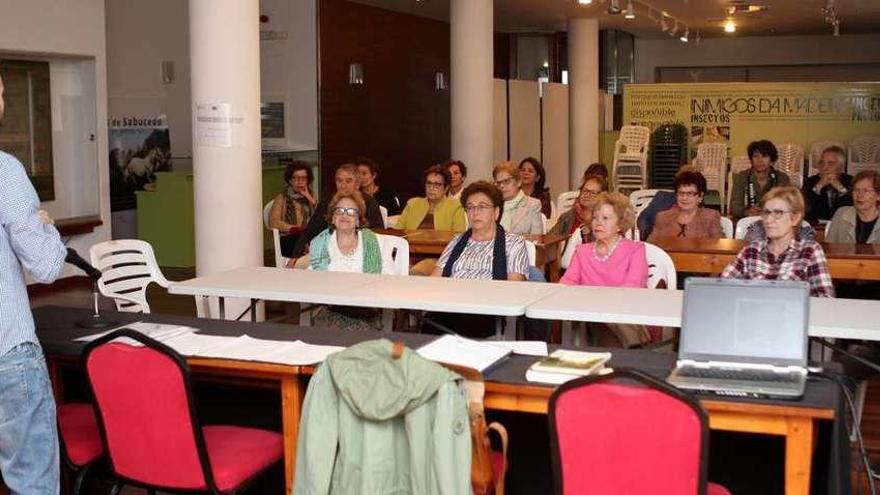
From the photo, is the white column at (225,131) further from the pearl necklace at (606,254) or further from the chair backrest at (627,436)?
the chair backrest at (627,436)

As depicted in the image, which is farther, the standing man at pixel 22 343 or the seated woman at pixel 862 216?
the seated woman at pixel 862 216

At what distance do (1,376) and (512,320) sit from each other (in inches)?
128

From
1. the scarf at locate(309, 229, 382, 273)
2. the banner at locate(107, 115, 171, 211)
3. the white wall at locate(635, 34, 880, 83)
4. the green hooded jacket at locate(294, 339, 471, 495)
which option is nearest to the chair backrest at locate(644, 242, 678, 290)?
the scarf at locate(309, 229, 382, 273)

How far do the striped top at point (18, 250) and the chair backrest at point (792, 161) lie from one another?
12.9m

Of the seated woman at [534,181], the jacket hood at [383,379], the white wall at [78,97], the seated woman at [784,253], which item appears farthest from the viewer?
the white wall at [78,97]

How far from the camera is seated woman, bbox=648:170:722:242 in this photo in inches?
324

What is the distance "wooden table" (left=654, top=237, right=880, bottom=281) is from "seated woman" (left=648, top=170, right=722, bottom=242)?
368mm

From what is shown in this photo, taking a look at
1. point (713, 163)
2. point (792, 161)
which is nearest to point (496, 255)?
point (792, 161)

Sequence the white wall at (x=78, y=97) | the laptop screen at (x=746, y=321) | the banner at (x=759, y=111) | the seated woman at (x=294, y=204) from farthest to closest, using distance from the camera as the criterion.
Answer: the banner at (x=759, y=111) → the white wall at (x=78, y=97) → the seated woman at (x=294, y=204) → the laptop screen at (x=746, y=321)

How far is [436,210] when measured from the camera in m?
9.55

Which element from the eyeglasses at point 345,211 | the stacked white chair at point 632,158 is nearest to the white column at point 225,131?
the eyeglasses at point 345,211

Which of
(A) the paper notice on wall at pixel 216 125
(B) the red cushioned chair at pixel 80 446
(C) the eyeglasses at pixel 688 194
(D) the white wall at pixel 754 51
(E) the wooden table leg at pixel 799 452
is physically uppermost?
(D) the white wall at pixel 754 51

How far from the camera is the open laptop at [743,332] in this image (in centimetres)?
380

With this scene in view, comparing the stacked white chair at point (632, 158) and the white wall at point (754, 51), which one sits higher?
the white wall at point (754, 51)
